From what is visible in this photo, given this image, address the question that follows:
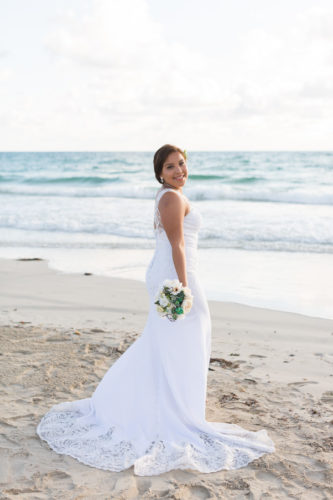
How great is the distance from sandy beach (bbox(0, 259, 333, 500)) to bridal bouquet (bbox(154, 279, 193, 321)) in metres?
1.00

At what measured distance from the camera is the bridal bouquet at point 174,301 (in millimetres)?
3352

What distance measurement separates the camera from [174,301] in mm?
3355

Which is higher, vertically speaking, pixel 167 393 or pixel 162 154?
pixel 162 154

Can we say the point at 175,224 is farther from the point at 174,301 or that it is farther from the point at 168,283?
the point at 174,301

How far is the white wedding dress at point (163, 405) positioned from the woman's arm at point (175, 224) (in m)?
0.09

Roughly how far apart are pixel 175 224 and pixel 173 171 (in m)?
0.40

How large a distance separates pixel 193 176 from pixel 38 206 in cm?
1552

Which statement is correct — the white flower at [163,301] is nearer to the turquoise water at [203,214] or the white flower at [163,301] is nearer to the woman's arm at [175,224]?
the woman's arm at [175,224]

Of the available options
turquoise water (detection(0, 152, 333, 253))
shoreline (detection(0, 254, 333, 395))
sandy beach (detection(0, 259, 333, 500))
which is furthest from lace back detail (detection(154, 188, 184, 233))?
turquoise water (detection(0, 152, 333, 253))

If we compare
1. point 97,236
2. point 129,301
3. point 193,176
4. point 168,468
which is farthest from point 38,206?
point 168,468

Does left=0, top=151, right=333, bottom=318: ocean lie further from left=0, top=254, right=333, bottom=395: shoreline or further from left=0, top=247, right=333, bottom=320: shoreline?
left=0, top=254, right=333, bottom=395: shoreline

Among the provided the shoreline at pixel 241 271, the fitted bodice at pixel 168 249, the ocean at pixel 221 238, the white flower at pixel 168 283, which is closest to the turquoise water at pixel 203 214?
the ocean at pixel 221 238

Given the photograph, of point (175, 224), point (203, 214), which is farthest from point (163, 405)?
point (203, 214)

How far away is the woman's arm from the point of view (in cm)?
347
